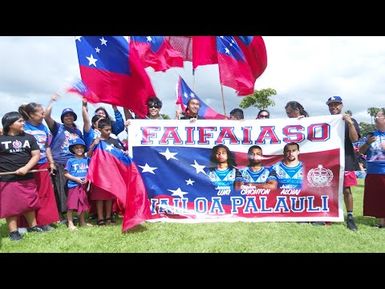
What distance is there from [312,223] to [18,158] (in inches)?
182

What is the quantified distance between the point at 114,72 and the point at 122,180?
192cm

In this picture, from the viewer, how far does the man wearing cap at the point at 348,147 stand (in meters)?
5.96

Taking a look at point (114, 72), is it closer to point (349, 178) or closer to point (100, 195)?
point (100, 195)

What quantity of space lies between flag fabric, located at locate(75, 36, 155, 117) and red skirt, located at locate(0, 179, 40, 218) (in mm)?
1805

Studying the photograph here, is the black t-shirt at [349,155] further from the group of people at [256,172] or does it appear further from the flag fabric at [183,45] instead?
the flag fabric at [183,45]

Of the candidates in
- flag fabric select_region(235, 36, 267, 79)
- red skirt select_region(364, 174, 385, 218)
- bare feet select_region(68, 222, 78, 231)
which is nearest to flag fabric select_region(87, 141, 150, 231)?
bare feet select_region(68, 222, 78, 231)

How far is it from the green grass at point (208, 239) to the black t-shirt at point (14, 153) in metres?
0.97

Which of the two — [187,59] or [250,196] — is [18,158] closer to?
[250,196]

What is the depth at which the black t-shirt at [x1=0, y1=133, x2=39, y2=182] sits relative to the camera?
5227 millimetres

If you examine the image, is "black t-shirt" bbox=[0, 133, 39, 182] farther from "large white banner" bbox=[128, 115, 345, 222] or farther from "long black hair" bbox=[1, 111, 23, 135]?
"large white banner" bbox=[128, 115, 345, 222]

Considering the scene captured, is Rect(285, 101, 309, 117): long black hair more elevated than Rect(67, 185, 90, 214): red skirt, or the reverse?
Rect(285, 101, 309, 117): long black hair

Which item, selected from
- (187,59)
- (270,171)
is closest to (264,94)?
(187,59)

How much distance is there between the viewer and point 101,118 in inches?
258

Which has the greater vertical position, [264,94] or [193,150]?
Answer: [264,94]
